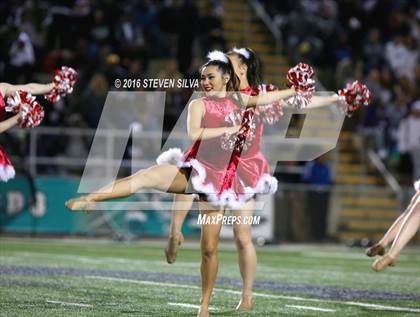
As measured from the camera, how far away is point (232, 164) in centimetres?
698

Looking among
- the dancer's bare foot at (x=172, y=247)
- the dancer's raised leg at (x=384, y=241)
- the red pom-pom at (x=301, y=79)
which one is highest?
the red pom-pom at (x=301, y=79)

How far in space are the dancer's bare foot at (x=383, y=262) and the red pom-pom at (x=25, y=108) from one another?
100 inches

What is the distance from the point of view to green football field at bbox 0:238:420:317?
286 inches

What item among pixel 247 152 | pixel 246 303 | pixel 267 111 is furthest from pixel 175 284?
pixel 267 111

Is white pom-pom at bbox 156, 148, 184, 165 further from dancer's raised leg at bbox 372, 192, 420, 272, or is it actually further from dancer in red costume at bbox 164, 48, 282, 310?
dancer's raised leg at bbox 372, 192, 420, 272

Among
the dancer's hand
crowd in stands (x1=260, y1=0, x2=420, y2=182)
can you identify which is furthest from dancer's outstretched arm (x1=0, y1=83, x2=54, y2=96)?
crowd in stands (x1=260, y1=0, x2=420, y2=182)

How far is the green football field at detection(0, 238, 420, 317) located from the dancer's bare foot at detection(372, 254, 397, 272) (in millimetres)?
416

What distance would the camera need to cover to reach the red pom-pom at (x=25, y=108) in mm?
7574

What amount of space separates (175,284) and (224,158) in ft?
7.78

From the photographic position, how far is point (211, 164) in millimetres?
6848

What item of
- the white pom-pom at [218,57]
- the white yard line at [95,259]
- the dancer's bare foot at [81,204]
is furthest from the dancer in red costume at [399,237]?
the white yard line at [95,259]

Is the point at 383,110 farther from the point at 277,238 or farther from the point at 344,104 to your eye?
the point at 344,104

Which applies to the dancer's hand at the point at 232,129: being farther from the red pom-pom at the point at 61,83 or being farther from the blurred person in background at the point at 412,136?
the blurred person in background at the point at 412,136

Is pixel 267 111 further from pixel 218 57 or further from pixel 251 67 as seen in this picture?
pixel 218 57
